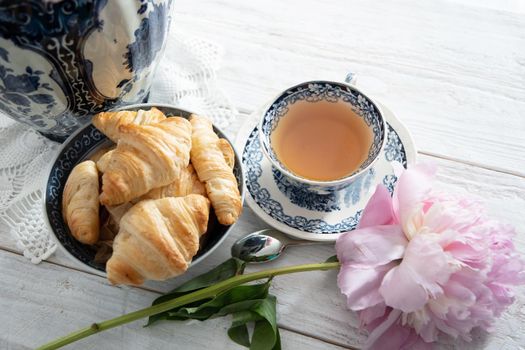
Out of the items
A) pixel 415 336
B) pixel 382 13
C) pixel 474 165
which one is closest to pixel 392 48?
pixel 382 13

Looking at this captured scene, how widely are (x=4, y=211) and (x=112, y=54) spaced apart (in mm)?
318

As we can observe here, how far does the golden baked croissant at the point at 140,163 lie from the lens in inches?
23.6

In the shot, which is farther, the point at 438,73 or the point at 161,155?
the point at 438,73

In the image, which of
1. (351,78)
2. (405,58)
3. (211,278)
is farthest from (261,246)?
(405,58)

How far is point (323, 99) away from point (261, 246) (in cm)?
24

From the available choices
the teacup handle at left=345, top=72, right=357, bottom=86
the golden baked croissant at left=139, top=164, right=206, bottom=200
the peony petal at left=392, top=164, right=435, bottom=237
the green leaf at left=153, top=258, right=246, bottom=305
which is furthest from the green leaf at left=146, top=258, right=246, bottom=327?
the teacup handle at left=345, top=72, right=357, bottom=86

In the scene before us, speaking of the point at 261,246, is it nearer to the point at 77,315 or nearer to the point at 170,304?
the point at 170,304

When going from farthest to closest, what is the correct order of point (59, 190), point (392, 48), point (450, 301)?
point (392, 48) < point (59, 190) < point (450, 301)

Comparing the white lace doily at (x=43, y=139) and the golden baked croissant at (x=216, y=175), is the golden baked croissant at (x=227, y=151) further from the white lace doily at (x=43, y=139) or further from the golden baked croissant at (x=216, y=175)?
the white lace doily at (x=43, y=139)

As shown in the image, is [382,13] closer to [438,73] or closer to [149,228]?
[438,73]

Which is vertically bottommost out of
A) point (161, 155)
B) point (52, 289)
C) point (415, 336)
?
point (52, 289)

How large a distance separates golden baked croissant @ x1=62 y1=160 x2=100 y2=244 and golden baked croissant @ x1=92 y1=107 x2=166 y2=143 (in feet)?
0.16

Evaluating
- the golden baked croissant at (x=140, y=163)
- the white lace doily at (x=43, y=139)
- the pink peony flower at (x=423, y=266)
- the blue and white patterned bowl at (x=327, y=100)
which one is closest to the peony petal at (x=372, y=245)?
the pink peony flower at (x=423, y=266)

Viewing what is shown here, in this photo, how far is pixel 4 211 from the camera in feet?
2.47
